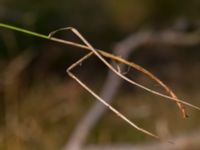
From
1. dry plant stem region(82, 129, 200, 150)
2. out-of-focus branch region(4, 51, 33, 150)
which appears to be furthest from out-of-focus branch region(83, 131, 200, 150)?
out-of-focus branch region(4, 51, 33, 150)

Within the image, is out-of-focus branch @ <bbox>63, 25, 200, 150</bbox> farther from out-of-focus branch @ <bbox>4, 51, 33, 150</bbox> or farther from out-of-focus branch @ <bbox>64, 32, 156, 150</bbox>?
out-of-focus branch @ <bbox>4, 51, 33, 150</bbox>

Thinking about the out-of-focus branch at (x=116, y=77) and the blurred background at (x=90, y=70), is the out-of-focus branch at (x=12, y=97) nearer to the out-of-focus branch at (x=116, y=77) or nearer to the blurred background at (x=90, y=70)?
the blurred background at (x=90, y=70)

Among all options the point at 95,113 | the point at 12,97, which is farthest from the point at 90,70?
the point at 95,113

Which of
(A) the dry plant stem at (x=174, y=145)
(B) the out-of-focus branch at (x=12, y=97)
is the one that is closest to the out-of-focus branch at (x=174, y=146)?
(A) the dry plant stem at (x=174, y=145)

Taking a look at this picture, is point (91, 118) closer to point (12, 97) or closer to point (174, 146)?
point (174, 146)

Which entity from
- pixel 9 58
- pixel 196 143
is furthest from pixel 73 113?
pixel 196 143

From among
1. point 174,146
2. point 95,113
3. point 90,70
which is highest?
point 95,113

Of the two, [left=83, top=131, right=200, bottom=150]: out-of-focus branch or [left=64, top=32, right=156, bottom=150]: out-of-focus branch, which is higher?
[left=64, top=32, right=156, bottom=150]: out-of-focus branch

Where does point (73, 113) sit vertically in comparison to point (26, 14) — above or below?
below

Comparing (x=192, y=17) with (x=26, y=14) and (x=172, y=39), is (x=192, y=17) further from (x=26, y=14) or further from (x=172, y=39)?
(x=26, y=14)
